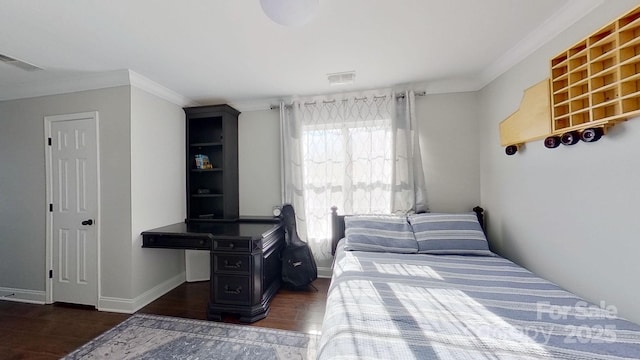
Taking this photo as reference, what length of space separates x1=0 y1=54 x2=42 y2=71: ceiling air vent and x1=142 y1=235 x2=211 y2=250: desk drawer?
188 centimetres

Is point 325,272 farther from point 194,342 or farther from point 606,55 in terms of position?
point 606,55

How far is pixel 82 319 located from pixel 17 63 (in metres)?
2.45

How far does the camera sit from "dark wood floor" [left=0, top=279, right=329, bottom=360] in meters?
1.91

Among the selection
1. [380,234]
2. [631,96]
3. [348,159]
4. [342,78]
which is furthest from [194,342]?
[631,96]

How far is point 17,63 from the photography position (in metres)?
2.16

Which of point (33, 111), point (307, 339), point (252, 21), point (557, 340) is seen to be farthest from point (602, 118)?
point (33, 111)

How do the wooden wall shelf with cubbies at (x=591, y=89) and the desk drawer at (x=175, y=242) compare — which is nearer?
the wooden wall shelf with cubbies at (x=591, y=89)

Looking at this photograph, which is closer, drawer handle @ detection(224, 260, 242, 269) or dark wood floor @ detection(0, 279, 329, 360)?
dark wood floor @ detection(0, 279, 329, 360)

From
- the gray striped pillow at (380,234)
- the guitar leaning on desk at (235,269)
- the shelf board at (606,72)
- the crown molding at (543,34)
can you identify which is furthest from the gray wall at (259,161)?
the shelf board at (606,72)

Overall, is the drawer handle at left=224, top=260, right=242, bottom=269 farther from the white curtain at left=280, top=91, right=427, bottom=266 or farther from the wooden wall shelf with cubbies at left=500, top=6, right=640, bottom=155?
the wooden wall shelf with cubbies at left=500, top=6, right=640, bottom=155

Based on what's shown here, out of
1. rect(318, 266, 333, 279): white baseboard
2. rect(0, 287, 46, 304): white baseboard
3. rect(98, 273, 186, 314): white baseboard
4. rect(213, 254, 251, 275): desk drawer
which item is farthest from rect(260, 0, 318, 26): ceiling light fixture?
rect(0, 287, 46, 304): white baseboard

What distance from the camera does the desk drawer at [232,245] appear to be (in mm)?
2219

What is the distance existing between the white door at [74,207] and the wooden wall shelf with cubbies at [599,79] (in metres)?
4.01

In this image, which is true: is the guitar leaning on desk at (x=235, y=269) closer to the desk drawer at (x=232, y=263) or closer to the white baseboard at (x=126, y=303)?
the desk drawer at (x=232, y=263)
